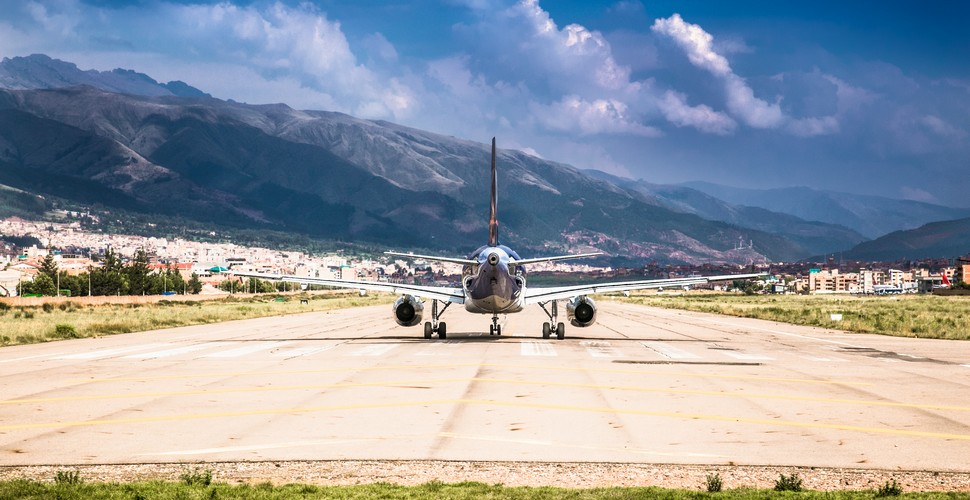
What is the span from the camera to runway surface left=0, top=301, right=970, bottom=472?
42.0 feet

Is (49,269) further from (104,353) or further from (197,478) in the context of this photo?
(197,478)

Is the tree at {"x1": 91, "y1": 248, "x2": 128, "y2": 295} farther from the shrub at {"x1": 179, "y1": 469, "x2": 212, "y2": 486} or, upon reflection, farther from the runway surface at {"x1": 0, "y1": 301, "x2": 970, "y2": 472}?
the shrub at {"x1": 179, "y1": 469, "x2": 212, "y2": 486}

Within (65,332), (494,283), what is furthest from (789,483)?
(65,332)

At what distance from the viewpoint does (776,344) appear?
125 ft

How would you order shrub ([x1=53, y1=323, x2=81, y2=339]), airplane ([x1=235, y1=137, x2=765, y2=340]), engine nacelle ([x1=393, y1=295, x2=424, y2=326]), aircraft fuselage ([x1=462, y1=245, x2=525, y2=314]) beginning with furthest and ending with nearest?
shrub ([x1=53, y1=323, x2=81, y2=339])
engine nacelle ([x1=393, y1=295, x2=424, y2=326])
airplane ([x1=235, y1=137, x2=765, y2=340])
aircraft fuselage ([x1=462, y1=245, x2=525, y2=314])

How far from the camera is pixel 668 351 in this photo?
32750mm

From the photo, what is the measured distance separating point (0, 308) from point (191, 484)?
290 feet

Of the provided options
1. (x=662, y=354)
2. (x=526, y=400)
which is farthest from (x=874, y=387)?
(x=662, y=354)

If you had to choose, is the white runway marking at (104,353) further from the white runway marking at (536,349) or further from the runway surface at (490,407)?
the white runway marking at (536,349)

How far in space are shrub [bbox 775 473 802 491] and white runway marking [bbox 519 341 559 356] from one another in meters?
20.5

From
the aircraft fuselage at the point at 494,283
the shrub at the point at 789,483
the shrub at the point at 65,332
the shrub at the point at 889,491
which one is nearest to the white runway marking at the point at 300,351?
the aircraft fuselage at the point at 494,283

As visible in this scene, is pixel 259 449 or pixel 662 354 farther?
pixel 662 354

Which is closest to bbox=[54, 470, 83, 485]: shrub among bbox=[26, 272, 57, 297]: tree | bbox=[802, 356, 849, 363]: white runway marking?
bbox=[802, 356, 849, 363]: white runway marking

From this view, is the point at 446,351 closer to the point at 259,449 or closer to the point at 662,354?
the point at 662,354
